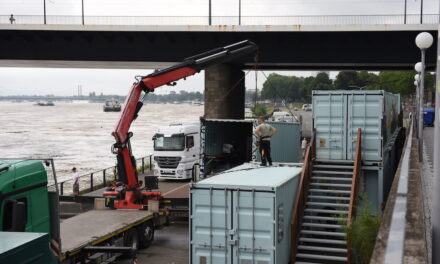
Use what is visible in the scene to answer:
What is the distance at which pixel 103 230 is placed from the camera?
15.4m

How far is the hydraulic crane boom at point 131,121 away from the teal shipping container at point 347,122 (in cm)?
505

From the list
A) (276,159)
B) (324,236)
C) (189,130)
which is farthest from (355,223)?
(189,130)

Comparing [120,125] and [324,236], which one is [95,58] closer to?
[120,125]

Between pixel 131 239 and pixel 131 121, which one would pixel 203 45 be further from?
pixel 131 239

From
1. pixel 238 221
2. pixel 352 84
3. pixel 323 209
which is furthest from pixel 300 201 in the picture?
pixel 352 84

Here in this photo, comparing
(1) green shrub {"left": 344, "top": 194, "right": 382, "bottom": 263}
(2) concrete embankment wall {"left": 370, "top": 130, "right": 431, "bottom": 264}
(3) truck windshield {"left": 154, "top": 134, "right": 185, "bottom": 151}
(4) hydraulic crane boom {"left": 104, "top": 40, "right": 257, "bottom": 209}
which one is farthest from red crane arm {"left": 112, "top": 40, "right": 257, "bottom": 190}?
(2) concrete embankment wall {"left": 370, "top": 130, "right": 431, "bottom": 264}

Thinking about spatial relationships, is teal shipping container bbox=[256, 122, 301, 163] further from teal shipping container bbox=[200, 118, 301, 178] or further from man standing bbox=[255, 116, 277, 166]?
man standing bbox=[255, 116, 277, 166]

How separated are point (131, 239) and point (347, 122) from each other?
25.5ft

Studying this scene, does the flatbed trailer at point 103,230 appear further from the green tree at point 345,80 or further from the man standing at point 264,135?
the green tree at point 345,80

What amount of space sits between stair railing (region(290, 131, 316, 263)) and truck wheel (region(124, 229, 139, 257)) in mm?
4787

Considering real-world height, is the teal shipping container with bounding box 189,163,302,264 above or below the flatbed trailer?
above

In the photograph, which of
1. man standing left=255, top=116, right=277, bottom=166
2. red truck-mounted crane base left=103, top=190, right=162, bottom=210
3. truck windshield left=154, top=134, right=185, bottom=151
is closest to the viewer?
man standing left=255, top=116, right=277, bottom=166

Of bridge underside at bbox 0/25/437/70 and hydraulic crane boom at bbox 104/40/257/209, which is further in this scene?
bridge underside at bbox 0/25/437/70

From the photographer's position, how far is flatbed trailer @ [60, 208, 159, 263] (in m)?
13.6
